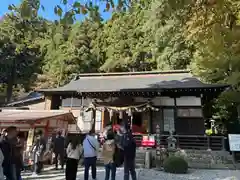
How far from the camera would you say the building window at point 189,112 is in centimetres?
1359

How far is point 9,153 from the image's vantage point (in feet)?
18.0

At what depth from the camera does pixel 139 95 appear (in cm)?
1445

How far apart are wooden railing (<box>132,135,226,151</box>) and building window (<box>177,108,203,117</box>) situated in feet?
4.61

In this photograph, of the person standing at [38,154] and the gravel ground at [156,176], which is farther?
the person standing at [38,154]

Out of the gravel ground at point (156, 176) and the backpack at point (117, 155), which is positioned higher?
the backpack at point (117, 155)

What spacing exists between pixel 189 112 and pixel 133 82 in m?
4.45

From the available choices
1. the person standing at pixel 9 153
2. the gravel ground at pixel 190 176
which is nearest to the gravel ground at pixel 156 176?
the gravel ground at pixel 190 176

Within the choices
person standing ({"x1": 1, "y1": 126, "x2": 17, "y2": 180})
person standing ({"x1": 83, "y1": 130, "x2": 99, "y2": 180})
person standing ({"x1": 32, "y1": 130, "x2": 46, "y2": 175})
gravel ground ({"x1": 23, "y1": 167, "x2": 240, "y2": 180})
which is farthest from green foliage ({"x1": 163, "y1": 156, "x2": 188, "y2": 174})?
person standing ({"x1": 1, "y1": 126, "x2": 17, "y2": 180})

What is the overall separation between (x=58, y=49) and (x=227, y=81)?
77.1 feet

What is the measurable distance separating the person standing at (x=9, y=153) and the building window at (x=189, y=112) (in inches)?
397

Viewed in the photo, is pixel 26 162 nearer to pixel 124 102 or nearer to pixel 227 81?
pixel 124 102

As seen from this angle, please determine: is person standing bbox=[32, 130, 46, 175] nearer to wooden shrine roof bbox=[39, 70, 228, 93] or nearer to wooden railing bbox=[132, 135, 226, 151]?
wooden shrine roof bbox=[39, 70, 228, 93]

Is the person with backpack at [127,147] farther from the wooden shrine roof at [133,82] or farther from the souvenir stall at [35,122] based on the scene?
the wooden shrine roof at [133,82]

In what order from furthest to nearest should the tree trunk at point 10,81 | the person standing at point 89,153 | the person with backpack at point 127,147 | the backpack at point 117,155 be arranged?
the tree trunk at point 10,81, the person standing at point 89,153, the backpack at point 117,155, the person with backpack at point 127,147
